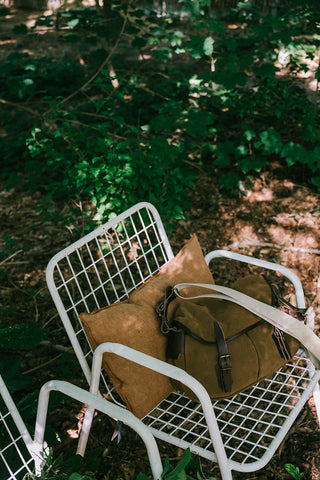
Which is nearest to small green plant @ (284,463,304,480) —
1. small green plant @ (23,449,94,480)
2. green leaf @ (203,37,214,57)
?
small green plant @ (23,449,94,480)

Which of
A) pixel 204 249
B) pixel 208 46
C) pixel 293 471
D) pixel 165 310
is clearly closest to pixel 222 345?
pixel 165 310

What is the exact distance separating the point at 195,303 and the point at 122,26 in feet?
11.5

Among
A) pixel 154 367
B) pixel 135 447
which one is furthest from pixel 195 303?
pixel 135 447

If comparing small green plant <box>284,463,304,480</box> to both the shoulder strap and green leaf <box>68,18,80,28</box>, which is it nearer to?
the shoulder strap

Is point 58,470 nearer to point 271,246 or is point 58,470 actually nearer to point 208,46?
point 271,246

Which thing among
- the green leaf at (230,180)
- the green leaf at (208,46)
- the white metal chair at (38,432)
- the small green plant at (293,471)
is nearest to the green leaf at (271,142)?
the green leaf at (230,180)

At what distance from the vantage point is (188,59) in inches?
264

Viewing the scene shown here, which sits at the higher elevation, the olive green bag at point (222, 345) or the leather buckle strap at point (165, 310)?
the leather buckle strap at point (165, 310)

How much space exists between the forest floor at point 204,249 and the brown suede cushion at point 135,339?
1.69 ft

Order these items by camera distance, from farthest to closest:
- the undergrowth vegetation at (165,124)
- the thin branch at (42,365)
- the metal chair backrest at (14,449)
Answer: the undergrowth vegetation at (165,124) < the thin branch at (42,365) < the metal chair backrest at (14,449)

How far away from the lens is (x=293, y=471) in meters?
1.89

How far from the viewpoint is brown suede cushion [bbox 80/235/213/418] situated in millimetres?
1623

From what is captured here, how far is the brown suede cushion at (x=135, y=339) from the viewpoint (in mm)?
1623

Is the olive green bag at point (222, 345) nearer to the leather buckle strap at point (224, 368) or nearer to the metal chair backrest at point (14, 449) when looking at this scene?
the leather buckle strap at point (224, 368)
